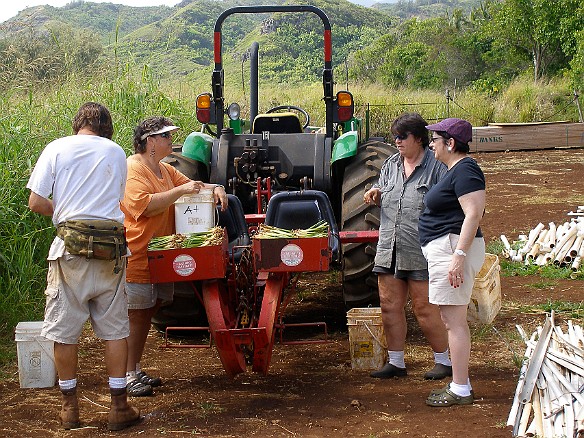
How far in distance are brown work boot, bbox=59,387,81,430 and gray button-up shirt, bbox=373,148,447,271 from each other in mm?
2069

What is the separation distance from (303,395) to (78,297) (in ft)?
4.85

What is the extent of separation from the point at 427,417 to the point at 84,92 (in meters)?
6.47

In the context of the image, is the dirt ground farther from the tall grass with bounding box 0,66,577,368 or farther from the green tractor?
the green tractor

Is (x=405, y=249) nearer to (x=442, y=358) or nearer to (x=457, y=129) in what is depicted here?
(x=442, y=358)

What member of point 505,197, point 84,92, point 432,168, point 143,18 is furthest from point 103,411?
point 143,18

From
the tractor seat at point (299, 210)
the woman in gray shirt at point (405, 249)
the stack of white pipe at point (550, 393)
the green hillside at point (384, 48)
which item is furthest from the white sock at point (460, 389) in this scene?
the green hillside at point (384, 48)

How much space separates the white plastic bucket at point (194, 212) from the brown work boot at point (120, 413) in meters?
1.13

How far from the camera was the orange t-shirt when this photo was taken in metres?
5.23

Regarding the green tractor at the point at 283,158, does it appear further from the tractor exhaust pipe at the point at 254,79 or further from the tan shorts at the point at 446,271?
the tan shorts at the point at 446,271

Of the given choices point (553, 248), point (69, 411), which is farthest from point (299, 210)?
point (553, 248)

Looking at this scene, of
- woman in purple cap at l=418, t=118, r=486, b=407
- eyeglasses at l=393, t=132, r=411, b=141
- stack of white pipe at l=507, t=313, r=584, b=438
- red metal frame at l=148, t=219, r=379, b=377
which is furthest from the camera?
eyeglasses at l=393, t=132, r=411, b=141

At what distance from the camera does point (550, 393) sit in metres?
4.46

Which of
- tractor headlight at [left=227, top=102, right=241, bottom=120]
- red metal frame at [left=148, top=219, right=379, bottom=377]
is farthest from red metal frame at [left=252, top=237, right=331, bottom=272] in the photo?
tractor headlight at [left=227, top=102, right=241, bottom=120]

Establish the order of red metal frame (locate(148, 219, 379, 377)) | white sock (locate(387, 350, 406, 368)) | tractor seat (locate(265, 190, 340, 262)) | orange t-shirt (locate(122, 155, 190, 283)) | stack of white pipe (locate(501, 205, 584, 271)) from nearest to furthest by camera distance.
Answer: red metal frame (locate(148, 219, 379, 377))
orange t-shirt (locate(122, 155, 190, 283))
white sock (locate(387, 350, 406, 368))
tractor seat (locate(265, 190, 340, 262))
stack of white pipe (locate(501, 205, 584, 271))
